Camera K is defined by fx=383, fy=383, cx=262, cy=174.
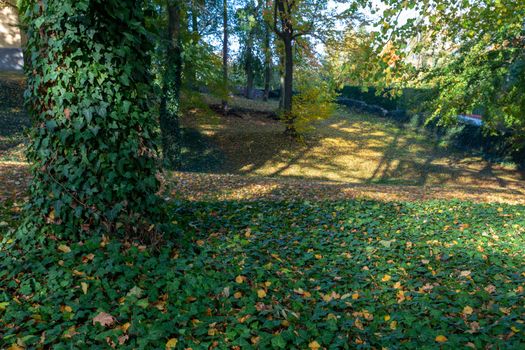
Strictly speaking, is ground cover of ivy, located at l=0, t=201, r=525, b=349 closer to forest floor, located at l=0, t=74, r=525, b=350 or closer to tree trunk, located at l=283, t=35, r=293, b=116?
forest floor, located at l=0, t=74, r=525, b=350

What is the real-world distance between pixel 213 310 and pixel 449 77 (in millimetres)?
13356

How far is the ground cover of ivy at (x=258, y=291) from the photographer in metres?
2.94

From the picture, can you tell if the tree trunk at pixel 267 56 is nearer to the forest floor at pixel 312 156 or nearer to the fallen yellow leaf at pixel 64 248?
the forest floor at pixel 312 156

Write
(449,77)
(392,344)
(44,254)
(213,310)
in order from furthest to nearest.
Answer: (449,77), (44,254), (213,310), (392,344)

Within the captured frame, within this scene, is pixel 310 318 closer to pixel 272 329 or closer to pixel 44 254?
pixel 272 329

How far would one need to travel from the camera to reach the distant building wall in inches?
739

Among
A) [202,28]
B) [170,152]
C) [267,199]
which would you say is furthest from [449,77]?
[202,28]

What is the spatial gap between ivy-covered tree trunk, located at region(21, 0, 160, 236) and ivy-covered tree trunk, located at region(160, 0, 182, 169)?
9715 mm

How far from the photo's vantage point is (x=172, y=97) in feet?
46.7

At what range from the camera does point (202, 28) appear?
24.1 m

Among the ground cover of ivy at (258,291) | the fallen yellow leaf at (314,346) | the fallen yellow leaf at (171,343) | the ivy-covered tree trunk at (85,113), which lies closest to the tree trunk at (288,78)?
the ground cover of ivy at (258,291)

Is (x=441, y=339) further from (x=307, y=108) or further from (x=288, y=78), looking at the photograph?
(x=288, y=78)

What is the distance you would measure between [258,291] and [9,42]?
2188cm

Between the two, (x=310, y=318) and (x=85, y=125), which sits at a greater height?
(x=85, y=125)
